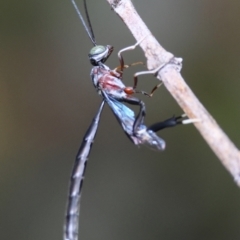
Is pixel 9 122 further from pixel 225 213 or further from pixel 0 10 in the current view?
pixel 225 213

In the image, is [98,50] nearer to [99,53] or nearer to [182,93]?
[99,53]

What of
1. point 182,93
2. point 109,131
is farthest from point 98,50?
point 109,131

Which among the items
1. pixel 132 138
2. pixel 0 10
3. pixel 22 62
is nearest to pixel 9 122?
pixel 22 62

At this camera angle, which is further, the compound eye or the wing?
the compound eye

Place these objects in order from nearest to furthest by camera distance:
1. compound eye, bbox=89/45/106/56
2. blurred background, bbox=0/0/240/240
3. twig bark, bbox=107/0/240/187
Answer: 1. twig bark, bbox=107/0/240/187
2. compound eye, bbox=89/45/106/56
3. blurred background, bbox=0/0/240/240

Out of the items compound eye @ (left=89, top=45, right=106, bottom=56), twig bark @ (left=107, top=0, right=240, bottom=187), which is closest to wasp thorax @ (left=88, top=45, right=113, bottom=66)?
compound eye @ (left=89, top=45, right=106, bottom=56)

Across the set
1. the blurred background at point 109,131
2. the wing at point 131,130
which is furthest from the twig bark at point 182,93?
the blurred background at point 109,131

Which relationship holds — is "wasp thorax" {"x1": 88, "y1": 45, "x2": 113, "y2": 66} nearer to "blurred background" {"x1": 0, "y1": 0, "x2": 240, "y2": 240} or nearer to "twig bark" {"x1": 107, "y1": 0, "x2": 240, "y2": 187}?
"twig bark" {"x1": 107, "y1": 0, "x2": 240, "y2": 187}

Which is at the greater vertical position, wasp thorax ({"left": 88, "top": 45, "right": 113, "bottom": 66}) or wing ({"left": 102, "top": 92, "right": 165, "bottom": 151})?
wasp thorax ({"left": 88, "top": 45, "right": 113, "bottom": 66})
